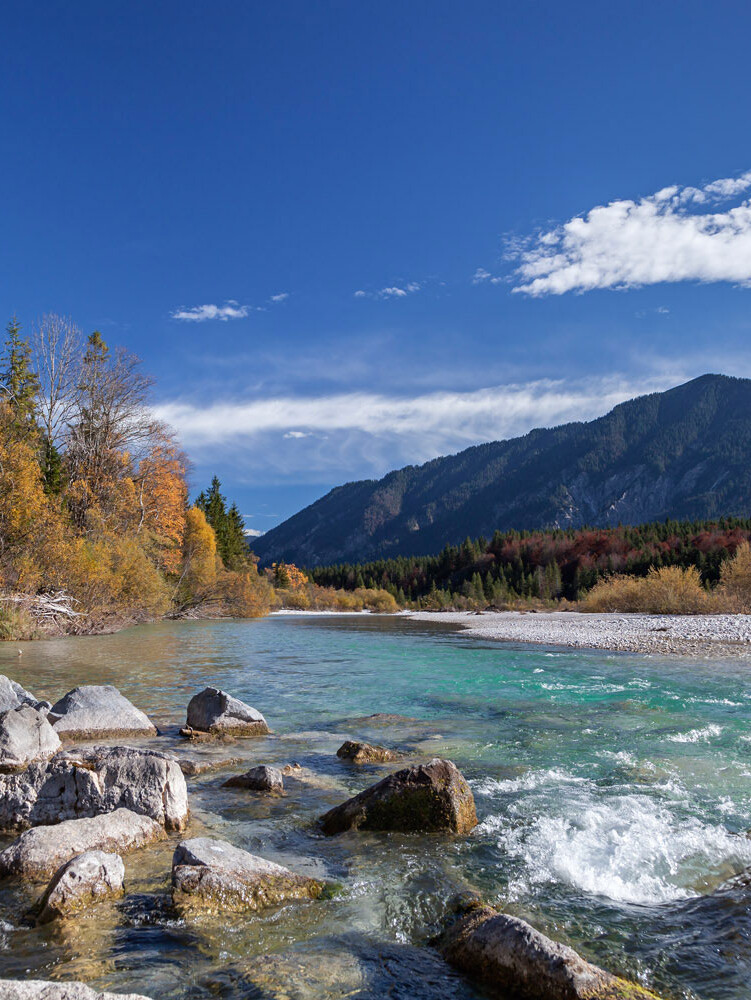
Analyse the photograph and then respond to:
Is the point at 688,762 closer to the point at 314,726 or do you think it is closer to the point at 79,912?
the point at 314,726

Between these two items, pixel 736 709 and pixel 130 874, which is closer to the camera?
pixel 130 874

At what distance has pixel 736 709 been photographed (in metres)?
11.5

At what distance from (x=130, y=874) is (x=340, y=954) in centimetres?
186

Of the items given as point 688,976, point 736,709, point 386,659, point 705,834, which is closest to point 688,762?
point 705,834

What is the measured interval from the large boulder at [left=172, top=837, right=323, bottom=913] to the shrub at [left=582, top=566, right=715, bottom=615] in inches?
1569

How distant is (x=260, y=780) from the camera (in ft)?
23.1

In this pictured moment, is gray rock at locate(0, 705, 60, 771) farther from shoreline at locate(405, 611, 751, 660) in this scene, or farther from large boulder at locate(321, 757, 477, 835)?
shoreline at locate(405, 611, 751, 660)

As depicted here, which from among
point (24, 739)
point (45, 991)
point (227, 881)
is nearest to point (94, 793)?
point (227, 881)

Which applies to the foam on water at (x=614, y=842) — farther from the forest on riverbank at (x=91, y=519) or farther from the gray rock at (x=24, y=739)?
the forest on riverbank at (x=91, y=519)

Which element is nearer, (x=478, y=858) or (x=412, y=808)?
(x=478, y=858)

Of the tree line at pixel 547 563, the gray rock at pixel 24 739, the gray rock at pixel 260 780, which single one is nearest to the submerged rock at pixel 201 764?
the gray rock at pixel 260 780

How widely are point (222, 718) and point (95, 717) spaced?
185 centimetres

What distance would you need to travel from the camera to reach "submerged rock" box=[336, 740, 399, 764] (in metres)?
8.37

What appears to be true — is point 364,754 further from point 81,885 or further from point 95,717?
point 81,885
